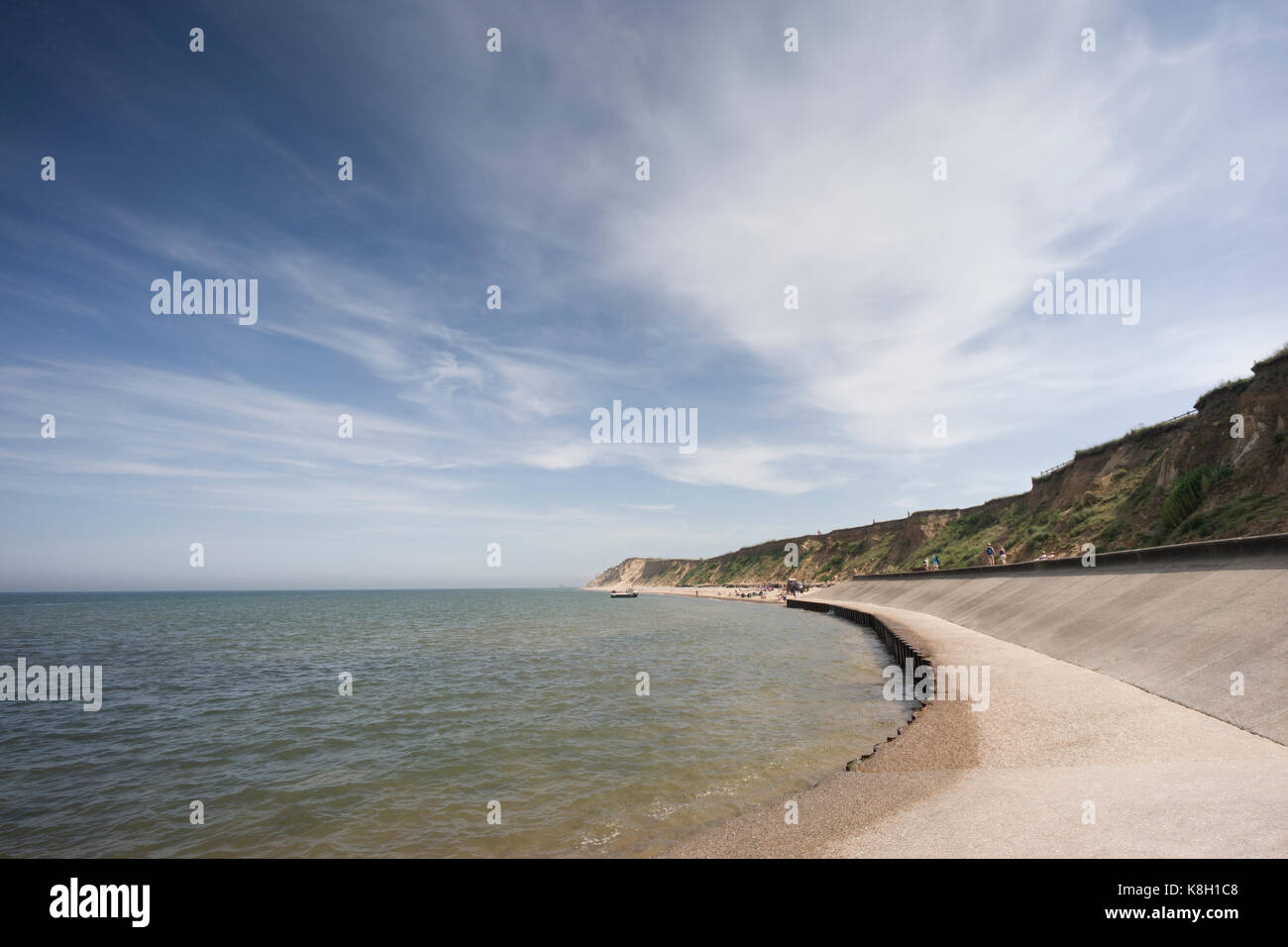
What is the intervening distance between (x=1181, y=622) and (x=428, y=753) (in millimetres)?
17126

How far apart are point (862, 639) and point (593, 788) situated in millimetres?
25596

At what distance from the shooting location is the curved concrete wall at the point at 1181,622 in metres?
9.30

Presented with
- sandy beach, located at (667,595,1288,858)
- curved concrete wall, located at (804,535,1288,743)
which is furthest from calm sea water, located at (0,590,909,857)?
curved concrete wall, located at (804,535,1288,743)

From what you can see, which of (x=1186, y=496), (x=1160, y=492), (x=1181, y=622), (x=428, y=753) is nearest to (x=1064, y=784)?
(x=1181, y=622)

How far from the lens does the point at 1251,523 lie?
2161cm

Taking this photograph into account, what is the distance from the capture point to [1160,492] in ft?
107

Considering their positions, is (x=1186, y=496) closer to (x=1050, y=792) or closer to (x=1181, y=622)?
(x=1181, y=622)

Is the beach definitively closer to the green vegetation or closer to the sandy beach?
the sandy beach

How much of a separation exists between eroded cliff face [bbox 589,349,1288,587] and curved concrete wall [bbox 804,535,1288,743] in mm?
8166

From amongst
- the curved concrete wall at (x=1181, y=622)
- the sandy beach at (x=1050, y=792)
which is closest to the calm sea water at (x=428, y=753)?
the sandy beach at (x=1050, y=792)

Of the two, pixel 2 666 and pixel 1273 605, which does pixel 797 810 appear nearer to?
pixel 1273 605

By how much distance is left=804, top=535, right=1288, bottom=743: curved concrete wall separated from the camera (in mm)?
9305

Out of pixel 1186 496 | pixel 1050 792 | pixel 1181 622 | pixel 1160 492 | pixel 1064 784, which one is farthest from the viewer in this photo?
pixel 1160 492
